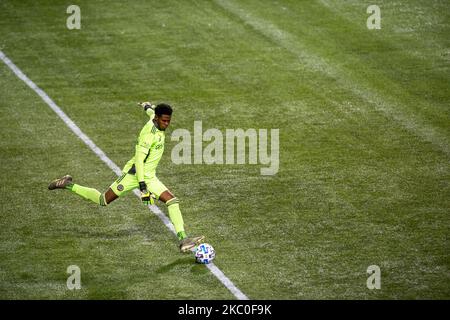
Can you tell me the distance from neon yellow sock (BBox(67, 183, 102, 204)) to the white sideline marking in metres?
1.24

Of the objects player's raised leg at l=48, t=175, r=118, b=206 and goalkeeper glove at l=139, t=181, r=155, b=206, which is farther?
player's raised leg at l=48, t=175, r=118, b=206

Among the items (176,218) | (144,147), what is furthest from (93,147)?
(176,218)

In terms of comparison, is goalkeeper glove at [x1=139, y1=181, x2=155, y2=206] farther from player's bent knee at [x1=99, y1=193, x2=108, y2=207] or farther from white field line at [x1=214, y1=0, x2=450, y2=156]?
white field line at [x1=214, y1=0, x2=450, y2=156]

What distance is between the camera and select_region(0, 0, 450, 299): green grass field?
13.7 m

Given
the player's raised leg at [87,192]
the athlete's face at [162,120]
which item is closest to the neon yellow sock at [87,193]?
the player's raised leg at [87,192]

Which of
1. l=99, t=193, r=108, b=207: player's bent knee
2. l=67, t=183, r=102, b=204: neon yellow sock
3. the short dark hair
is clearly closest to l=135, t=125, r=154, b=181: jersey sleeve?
the short dark hair

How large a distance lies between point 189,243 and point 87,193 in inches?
105

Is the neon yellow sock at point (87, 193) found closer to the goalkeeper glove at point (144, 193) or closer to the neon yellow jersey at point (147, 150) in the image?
the neon yellow jersey at point (147, 150)

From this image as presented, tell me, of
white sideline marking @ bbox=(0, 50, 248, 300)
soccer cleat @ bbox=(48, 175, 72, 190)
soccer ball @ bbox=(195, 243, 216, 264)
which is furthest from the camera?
soccer cleat @ bbox=(48, 175, 72, 190)

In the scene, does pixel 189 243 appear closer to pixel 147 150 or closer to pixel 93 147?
pixel 147 150

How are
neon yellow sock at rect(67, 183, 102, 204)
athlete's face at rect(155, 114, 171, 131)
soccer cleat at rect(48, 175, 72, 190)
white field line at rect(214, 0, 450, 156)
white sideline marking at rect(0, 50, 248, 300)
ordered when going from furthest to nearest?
1. white field line at rect(214, 0, 450, 156)
2. soccer cleat at rect(48, 175, 72, 190)
3. neon yellow sock at rect(67, 183, 102, 204)
4. athlete's face at rect(155, 114, 171, 131)
5. white sideline marking at rect(0, 50, 248, 300)

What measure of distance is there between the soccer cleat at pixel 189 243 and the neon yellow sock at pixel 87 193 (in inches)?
89.2

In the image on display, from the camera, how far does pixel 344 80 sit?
71.3 feet
